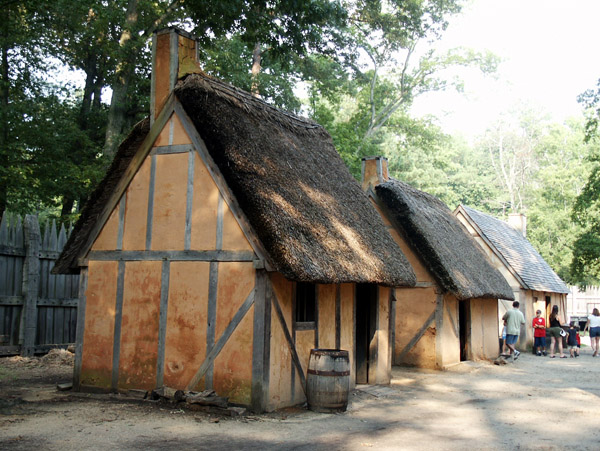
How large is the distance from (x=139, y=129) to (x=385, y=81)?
70.0 ft

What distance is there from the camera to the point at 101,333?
387 inches

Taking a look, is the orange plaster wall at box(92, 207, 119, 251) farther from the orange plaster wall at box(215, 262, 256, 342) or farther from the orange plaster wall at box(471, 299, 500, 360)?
the orange plaster wall at box(471, 299, 500, 360)

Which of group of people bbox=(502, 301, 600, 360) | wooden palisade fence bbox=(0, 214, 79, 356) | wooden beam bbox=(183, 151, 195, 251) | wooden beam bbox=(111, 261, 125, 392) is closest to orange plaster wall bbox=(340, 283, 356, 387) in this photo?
wooden beam bbox=(183, 151, 195, 251)

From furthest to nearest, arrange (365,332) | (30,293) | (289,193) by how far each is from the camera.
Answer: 1. (365,332)
2. (30,293)
3. (289,193)

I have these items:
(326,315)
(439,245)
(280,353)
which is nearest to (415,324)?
(439,245)

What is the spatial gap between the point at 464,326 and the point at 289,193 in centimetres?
994

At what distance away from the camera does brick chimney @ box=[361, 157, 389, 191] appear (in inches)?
635

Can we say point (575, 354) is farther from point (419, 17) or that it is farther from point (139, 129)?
point (139, 129)

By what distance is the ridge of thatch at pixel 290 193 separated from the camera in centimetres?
862

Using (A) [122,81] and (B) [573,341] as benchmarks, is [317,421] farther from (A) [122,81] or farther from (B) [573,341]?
(B) [573,341]

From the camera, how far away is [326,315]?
1032 centimetres

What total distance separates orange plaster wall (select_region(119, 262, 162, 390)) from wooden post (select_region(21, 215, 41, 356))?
349 centimetres

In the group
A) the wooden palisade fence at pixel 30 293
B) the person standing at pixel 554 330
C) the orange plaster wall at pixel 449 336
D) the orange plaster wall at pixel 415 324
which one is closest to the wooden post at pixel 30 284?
the wooden palisade fence at pixel 30 293

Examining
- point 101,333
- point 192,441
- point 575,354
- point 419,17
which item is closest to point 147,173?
point 101,333
